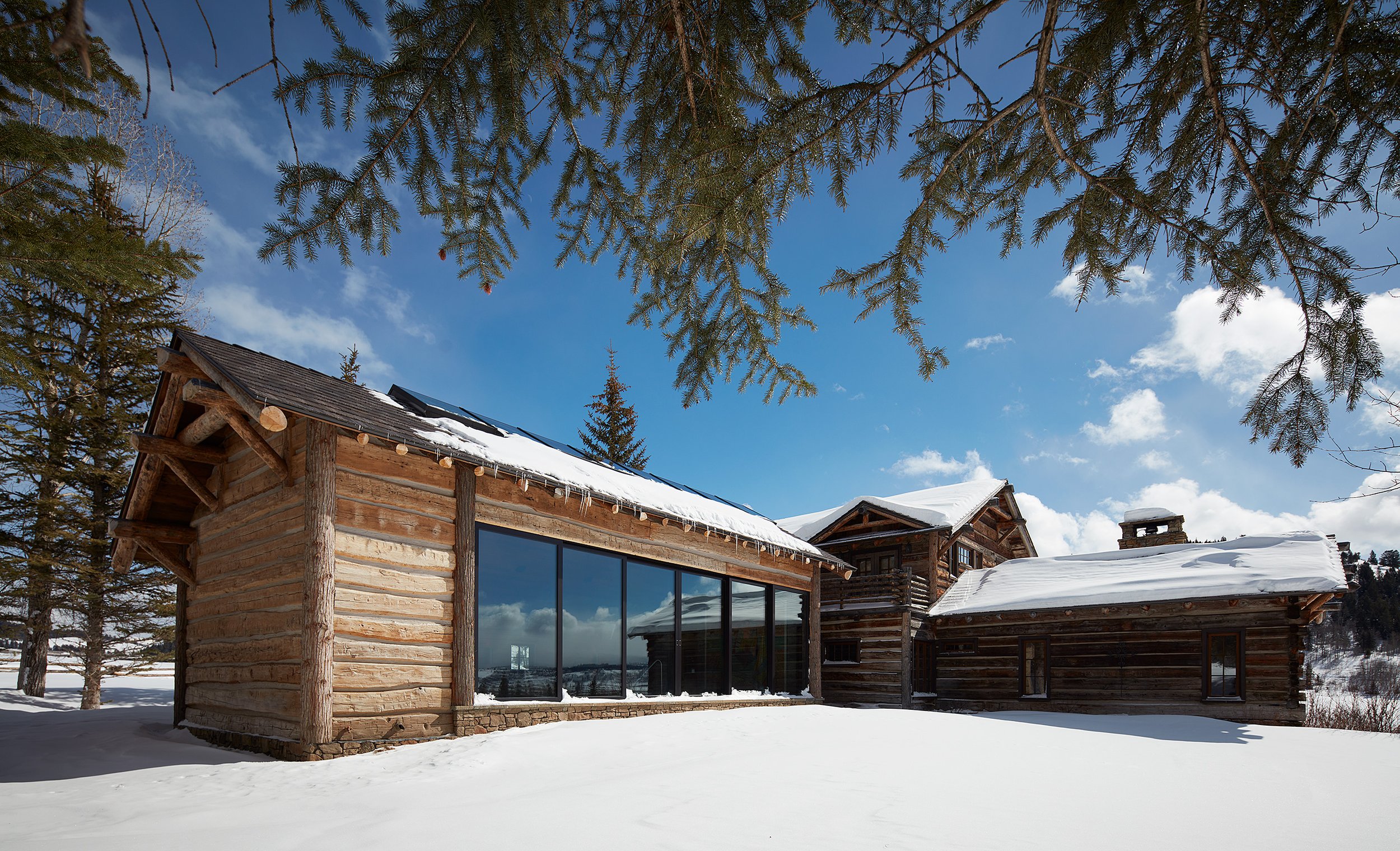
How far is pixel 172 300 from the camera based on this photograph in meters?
16.5

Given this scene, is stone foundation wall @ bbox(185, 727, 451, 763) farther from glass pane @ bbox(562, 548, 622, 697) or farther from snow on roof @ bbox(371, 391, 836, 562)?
snow on roof @ bbox(371, 391, 836, 562)

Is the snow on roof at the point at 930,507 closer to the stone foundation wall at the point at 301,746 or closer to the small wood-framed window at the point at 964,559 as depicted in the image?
the small wood-framed window at the point at 964,559

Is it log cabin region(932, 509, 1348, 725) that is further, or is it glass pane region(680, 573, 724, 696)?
log cabin region(932, 509, 1348, 725)

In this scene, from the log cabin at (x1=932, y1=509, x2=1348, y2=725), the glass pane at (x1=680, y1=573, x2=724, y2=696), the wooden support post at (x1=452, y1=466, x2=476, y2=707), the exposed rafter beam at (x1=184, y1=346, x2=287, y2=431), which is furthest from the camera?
the log cabin at (x1=932, y1=509, x2=1348, y2=725)

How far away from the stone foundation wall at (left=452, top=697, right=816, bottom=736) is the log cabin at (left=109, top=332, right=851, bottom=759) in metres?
0.03

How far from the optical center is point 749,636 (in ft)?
43.7

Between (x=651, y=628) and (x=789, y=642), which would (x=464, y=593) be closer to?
(x=651, y=628)

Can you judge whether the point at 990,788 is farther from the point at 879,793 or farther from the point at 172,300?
the point at 172,300

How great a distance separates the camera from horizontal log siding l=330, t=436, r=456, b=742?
6.98 metres

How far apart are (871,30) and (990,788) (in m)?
5.64

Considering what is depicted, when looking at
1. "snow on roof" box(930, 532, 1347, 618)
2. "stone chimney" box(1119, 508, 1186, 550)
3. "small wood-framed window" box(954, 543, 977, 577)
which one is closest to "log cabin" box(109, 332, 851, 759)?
"snow on roof" box(930, 532, 1347, 618)

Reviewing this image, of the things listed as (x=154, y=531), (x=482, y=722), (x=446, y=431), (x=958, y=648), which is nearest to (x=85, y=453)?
(x=154, y=531)

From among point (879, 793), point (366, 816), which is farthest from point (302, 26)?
point (879, 793)

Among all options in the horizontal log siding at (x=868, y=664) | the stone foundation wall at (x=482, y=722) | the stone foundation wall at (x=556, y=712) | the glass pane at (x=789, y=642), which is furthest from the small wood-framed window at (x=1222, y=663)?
the stone foundation wall at (x=482, y=722)
